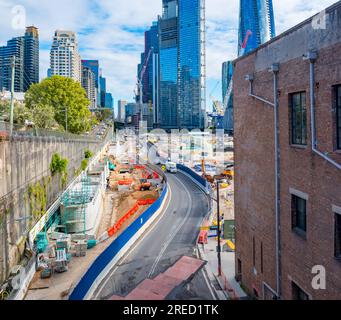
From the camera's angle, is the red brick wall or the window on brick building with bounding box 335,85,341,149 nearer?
the window on brick building with bounding box 335,85,341,149

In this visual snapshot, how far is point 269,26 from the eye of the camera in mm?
155750

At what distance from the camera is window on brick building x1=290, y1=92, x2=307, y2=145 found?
1220 cm

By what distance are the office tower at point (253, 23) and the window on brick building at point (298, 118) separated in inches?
5770

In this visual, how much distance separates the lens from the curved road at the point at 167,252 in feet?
62.5

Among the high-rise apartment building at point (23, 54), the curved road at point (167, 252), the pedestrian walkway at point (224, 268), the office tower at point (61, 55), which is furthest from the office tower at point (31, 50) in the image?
the office tower at point (61, 55)

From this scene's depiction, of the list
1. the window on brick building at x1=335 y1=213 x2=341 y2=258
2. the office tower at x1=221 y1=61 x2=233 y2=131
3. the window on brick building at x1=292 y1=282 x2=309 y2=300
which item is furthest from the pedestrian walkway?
the office tower at x1=221 y1=61 x2=233 y2=131

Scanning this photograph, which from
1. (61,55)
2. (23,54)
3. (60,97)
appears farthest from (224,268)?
(61,55)

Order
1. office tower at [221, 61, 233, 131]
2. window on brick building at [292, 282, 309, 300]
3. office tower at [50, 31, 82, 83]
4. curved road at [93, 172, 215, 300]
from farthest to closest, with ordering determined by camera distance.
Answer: office tower at [221, 61, 233, 131], office tower at [50, 31, 82, 83], curved road at [93, 172, 215, 300], window on brick building at [292, 282, 309, 300]

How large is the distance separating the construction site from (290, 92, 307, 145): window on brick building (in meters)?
13.9

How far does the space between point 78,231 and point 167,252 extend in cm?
957

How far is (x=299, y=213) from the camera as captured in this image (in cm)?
1292

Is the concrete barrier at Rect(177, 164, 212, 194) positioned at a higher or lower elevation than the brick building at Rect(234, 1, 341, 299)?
Result: lower

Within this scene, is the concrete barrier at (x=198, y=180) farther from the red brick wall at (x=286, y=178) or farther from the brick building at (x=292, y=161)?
the brick building at (x=292, y=161)

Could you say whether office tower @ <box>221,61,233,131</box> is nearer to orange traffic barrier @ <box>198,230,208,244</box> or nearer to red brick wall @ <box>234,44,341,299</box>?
orange traffic barrier @ <box>198,230,208,244</box>
